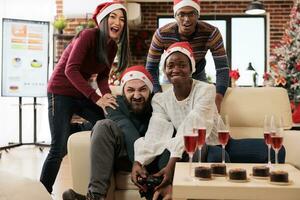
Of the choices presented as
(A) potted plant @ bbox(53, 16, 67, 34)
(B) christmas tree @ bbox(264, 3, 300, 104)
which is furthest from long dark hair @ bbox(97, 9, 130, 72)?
(A) potted plant @ bbox(53, 16, 67, 34)

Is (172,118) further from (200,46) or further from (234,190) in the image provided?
(234,190)

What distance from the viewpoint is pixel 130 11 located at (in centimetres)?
741

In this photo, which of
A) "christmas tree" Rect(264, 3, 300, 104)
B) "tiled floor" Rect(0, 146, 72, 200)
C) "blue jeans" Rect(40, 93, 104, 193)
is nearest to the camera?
"blue jeans" Rect(40, 93, 104, 193)

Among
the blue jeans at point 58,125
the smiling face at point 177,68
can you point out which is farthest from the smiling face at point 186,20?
the blue jeans at point 58,125

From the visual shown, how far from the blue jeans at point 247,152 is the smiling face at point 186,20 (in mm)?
725

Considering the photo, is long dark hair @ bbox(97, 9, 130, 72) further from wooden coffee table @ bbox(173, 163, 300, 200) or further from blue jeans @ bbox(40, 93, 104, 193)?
wooden coffee table @ bbox(173, 163, 300, 200)

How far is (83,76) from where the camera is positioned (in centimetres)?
263

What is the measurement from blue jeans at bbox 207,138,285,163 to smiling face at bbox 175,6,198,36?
0.73 meters

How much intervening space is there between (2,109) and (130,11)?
8.75ft

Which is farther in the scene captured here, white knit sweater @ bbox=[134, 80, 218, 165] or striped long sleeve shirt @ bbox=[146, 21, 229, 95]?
striped long sleeve shirt @ bbox=[146, 21, 229, 95]

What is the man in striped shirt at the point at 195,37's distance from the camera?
8.46 feet

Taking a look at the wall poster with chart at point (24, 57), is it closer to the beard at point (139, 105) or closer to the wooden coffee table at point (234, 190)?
the beard at point (139, 105)

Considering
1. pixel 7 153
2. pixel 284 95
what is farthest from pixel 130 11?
pixel 284 95

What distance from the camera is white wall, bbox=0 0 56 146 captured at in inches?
258
